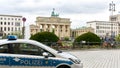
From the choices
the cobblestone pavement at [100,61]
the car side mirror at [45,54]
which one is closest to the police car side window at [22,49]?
the car side mirror at [45,54]

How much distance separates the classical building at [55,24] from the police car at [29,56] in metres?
134

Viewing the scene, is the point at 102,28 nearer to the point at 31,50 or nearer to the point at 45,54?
the point at 31,50

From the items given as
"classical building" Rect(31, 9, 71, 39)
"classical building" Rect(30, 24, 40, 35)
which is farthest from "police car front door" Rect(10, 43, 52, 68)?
"classical building" Rect(31, 9, 71, 39)

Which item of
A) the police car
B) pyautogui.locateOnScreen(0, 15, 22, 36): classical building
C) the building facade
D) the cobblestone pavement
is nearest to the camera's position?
the police car

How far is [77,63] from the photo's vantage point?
11.6m

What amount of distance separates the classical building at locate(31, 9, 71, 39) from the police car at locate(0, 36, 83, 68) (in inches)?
5282

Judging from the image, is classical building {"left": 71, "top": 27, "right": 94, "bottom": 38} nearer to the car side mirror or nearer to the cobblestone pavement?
the cobblestone pavement

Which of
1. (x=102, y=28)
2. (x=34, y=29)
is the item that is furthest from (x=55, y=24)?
(x=102, y=28)

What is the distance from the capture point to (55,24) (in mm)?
153000

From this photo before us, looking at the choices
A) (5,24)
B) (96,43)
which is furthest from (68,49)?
(5,24)

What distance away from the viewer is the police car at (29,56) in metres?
11.1

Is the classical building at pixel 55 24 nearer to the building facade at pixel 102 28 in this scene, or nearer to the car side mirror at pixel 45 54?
the building facade at pixel 102 28

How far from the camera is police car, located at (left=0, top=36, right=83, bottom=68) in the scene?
11141mm

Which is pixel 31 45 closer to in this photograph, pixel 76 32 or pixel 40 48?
pixel 40 48
